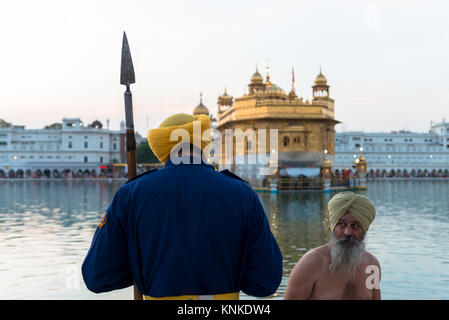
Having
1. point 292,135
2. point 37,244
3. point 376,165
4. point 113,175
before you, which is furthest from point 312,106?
point 376,165

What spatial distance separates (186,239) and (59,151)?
10090 cm

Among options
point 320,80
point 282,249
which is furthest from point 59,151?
point 282,249

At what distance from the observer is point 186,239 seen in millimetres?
2887

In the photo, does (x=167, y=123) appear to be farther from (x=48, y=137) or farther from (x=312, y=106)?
(x=48, y=137)

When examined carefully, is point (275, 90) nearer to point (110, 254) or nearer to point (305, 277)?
point (305, 277)

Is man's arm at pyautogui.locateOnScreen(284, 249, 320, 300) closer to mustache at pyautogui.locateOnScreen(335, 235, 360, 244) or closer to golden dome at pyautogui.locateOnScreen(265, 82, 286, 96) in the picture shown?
mustache at pyautogui.locateOnScreen(335, 235, 360, 244)

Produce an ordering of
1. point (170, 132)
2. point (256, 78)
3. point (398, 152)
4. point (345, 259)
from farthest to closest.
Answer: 1. point (398, 152)
2. point (256, 78)
3. point (345, 259)
4. point (170, 132)

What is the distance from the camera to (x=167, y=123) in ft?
10.6

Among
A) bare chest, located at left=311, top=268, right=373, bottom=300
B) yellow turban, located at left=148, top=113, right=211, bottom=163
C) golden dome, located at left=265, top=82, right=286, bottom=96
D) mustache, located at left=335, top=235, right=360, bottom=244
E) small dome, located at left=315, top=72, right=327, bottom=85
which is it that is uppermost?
small dome, located at left=315, top=72, right=327, bottom=85

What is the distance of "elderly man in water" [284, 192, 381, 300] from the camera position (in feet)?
10.9

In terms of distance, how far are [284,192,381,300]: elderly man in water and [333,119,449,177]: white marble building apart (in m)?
102

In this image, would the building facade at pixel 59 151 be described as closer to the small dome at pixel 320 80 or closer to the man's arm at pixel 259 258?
the small dome at pixel 320 80

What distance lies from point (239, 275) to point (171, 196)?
58 cm

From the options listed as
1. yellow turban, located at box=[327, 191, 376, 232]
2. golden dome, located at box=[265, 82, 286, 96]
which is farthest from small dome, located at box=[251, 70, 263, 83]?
yellow turban, located at box=[327, 191, 376, 232]
